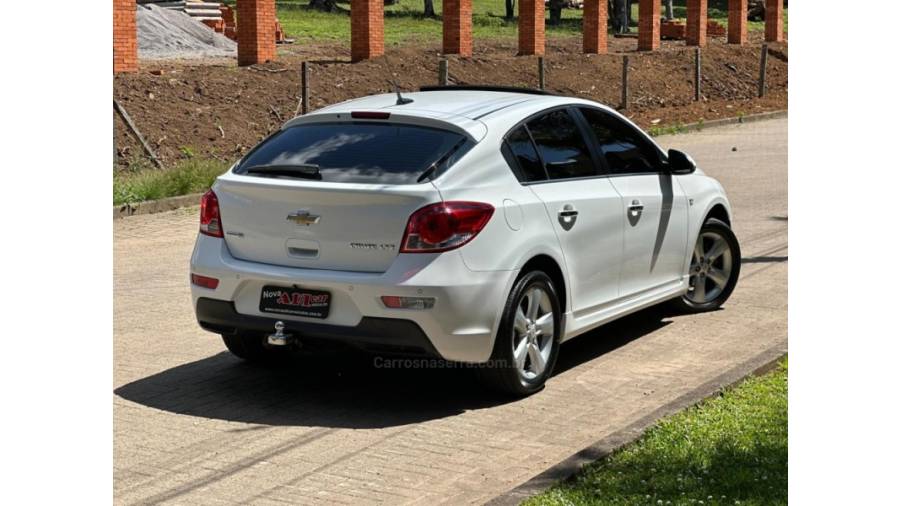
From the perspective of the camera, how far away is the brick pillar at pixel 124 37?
2622 cm

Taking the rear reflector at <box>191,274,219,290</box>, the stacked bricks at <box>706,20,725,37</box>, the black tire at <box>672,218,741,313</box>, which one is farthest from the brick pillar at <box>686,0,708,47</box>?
the rear reflector at <box>191,274,219,290</box>

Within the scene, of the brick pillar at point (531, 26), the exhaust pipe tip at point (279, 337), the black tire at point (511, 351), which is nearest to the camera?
the exhaust pipe tip at point (279, 337)

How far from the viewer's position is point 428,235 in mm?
7535

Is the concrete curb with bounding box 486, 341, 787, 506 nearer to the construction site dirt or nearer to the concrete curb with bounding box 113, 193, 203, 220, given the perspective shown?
the construction site dirt

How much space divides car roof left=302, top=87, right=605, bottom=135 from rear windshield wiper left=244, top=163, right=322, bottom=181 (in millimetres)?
504

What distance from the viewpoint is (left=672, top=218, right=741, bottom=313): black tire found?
34.0 ft

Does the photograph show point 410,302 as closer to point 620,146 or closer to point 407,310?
point 407,310

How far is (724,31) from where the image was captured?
191 feet

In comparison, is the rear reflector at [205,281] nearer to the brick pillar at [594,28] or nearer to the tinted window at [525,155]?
the tinted window at [525,155]

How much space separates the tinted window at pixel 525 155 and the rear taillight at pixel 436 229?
0.75 meters

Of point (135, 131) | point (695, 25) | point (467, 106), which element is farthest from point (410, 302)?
point (695, 25)

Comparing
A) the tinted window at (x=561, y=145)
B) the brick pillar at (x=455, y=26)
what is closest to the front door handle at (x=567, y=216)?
the tinted window at (x=561, y=145)

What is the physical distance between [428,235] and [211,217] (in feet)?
4.83

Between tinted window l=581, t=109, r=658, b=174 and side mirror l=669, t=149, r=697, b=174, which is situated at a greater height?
tinted window l=581, t=109, r=658, b=174
